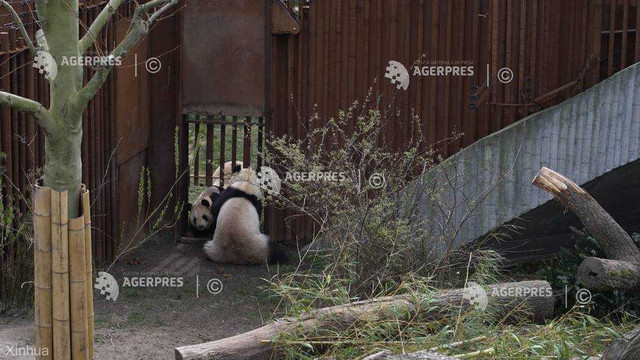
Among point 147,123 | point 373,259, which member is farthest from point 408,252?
point 147,123

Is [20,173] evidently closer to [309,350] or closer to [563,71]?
[309,350]

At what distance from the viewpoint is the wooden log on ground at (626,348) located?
5.50 meters

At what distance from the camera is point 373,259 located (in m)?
7.14

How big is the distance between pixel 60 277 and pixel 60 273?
24 millimetres

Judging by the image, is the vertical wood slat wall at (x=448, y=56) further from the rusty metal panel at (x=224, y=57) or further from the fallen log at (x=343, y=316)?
the fallen log at (x=343, y=316)

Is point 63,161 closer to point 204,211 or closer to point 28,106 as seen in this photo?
point 28,106

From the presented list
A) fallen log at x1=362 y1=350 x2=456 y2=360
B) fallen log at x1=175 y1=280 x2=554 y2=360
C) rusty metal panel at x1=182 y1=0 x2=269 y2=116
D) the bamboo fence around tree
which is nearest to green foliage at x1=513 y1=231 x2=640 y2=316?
fallen log at x1=175 y1=280 x2=554 y2=360

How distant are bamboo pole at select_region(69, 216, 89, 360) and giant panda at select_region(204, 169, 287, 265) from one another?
373cm

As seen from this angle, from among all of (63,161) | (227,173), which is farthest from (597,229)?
(227,173)

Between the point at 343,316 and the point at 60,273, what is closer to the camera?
the point at 60,273

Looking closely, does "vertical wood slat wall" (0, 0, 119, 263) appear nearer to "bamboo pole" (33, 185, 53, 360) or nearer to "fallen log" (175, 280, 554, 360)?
"bamboo pole" (33, 185, 53, 360)

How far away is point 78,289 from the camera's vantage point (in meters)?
5.40

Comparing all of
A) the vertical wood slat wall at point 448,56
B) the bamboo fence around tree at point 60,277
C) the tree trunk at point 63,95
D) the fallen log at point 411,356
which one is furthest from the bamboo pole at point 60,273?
the vertical wood slat wall at point 448,56

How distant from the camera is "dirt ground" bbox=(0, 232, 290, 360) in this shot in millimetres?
7090
